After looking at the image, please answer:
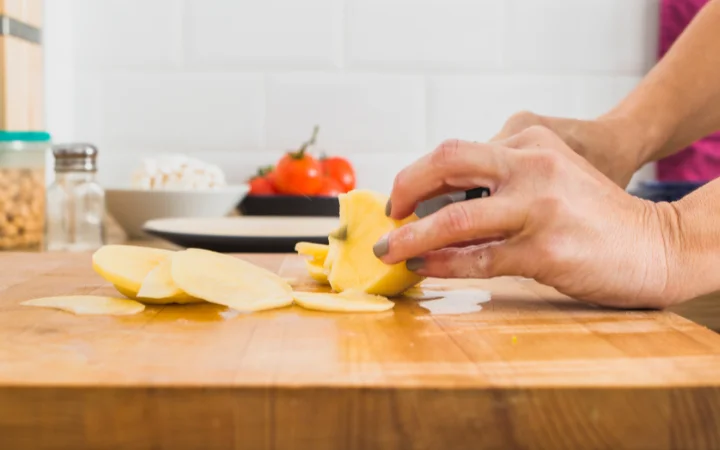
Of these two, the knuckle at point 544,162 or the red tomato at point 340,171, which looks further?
the red tomato at point 340,171

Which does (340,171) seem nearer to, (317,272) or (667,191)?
(667,191)

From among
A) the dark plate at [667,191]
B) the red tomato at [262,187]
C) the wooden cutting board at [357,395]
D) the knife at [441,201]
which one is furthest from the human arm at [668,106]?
the red tomato at [262,187]

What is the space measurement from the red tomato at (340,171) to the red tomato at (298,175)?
2.7 inches

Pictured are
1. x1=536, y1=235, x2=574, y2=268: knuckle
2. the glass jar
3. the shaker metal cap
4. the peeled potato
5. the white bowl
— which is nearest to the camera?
x1=536, y1=235, x2=574, y2=268: knuckle

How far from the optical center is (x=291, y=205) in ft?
5.60

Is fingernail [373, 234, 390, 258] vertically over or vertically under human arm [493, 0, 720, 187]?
under

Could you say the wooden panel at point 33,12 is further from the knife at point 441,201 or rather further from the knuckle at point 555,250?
the knuckle at point 555,250

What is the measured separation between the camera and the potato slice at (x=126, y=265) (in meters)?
0.84

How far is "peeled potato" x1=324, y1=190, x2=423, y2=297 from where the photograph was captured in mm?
858

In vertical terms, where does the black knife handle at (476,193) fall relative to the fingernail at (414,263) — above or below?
above

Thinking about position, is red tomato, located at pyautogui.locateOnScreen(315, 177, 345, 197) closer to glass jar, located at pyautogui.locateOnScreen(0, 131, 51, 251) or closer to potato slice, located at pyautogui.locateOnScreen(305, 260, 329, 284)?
glass jar, located at pyautogui.locateOnScreen(0, 131, 51, 251)

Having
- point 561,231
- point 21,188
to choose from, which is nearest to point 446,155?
point 561,231

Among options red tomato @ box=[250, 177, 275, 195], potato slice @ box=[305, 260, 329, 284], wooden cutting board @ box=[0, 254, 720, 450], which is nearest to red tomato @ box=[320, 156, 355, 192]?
red tomato @ box=[250, 177, 275, 195]

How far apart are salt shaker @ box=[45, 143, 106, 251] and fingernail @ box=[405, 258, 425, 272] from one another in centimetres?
81
